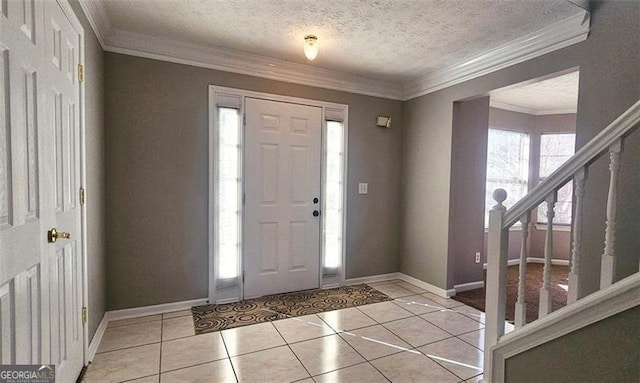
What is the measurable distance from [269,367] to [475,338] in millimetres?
1720

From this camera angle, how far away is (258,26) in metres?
2.58

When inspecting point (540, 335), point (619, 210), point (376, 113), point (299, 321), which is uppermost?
point (376, 113)

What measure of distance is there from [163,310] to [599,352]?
128 inches

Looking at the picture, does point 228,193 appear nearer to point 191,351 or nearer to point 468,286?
point 191,351

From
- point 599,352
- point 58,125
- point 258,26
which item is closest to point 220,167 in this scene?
point 258,26

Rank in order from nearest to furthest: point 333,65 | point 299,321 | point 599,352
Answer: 1. point 599,352
2. point 299,321
3. point 333,65

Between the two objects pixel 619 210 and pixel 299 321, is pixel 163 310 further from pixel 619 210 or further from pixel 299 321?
Result: pixel 619 210

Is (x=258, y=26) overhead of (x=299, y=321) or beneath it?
overhead

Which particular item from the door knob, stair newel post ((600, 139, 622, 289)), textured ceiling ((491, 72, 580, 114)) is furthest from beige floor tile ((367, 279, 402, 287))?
the door knob

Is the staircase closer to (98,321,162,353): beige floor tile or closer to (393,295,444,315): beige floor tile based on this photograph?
(393,295,444,315): beige floor tile

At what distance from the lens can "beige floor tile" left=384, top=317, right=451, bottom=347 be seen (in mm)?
2561


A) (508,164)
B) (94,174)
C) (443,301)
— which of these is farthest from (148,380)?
(508,164)

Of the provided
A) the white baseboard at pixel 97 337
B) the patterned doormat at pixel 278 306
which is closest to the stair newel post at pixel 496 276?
the patterned doormat at pixel 278 306

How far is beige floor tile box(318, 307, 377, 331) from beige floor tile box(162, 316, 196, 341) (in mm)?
1177
